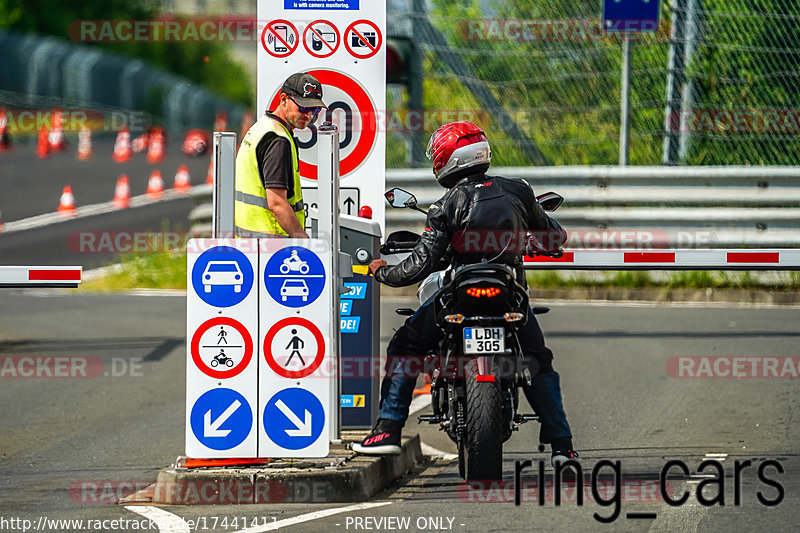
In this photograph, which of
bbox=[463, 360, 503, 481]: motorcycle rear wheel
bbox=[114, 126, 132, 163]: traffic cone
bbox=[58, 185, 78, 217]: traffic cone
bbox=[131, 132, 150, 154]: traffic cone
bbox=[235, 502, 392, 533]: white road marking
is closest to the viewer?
bbox=[235, 502, 392, 533]: white road marking

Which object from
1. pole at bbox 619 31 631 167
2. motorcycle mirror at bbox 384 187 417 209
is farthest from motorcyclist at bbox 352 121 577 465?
pole at bbox 619 31 631 167

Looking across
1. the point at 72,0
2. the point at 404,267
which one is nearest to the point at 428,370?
the point at 404,267

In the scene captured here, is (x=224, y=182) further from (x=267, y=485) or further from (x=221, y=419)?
(x=267, y=485)

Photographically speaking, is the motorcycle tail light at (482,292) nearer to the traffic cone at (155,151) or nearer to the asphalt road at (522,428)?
the asphalt road at (522,428)

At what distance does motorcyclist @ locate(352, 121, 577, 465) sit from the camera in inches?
265

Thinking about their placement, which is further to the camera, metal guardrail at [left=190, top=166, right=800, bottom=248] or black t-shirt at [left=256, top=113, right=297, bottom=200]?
metal guardrail at [left=190, top=166, right=800, bottom=248]

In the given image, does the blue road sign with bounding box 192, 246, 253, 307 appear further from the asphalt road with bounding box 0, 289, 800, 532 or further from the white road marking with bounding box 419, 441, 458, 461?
the white road marking with bounding box 419, 441, 458, 461

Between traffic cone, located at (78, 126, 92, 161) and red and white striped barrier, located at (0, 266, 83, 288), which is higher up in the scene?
traffic cone, located at (78, 126, 92, 161)

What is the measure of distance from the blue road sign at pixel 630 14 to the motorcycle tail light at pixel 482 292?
8.47 meters

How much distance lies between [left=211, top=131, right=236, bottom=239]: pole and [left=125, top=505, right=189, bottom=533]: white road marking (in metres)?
1.33

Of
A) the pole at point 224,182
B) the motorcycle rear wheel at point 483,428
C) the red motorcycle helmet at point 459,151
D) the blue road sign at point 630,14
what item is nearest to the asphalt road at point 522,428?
the motorcycle rear wheel at point 483,428

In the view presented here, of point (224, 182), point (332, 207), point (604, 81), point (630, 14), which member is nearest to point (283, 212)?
point (332, 207)

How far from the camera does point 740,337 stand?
37.3 ft

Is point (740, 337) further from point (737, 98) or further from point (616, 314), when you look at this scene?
point (737, 98)
